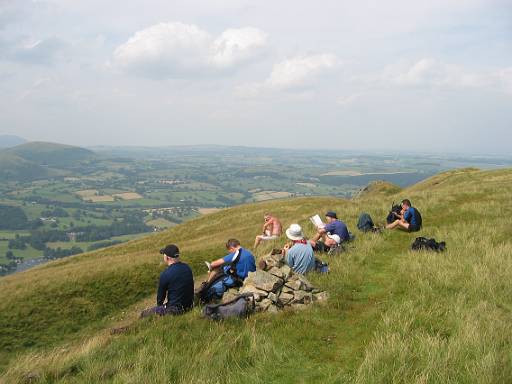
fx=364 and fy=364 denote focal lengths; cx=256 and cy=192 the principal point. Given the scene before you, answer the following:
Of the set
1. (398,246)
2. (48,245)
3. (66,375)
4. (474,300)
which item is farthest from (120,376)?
(48,245)

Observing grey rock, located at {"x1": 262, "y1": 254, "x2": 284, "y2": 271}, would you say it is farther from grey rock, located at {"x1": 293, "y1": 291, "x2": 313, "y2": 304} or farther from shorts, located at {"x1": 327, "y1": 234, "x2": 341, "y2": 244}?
shorts, located at {"x1": 327, "y1": 234, "x2": 341, "y2": 244}

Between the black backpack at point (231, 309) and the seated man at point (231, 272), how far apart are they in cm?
197

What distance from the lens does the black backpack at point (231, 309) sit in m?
9.42

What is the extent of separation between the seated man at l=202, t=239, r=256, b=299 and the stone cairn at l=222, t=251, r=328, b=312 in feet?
1.86

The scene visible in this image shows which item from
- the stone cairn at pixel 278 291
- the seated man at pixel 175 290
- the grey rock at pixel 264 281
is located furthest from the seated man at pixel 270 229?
the seated man at pixel 175 290

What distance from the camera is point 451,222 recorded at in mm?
20750

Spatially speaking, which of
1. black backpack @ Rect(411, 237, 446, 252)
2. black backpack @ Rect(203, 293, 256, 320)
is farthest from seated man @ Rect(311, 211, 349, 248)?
black backpack @ Rect(203, 293, 256, 320)

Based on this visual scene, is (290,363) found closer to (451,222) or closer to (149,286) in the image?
(149,286)

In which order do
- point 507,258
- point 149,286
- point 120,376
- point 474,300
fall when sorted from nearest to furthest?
1. point 120,376
2. point 474,300
3. point 507,258
4. point 149,286

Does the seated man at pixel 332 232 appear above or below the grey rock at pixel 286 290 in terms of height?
above

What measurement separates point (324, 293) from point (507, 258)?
6810mm

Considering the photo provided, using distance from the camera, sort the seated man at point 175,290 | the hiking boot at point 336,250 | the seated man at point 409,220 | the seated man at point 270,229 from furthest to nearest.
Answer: the seated man at point 270,229 → the seated man at point 409,220 → the hiking boot at point 336,250 → the seated man at point 175,290

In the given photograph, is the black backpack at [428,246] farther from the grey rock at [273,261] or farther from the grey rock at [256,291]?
the grey rock at [256,291]

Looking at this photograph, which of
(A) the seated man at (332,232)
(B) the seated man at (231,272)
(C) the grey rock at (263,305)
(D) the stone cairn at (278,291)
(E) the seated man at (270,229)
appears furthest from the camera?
(E) the seated man at (270,229)
